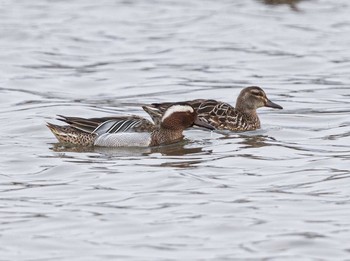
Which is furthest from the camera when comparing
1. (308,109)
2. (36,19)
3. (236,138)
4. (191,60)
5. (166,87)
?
(36,19)

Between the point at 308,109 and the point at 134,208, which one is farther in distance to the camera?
the point at 308,109

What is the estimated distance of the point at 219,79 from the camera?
64.6 ft

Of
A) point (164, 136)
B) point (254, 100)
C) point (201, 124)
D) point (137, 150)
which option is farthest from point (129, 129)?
point (254, 100)

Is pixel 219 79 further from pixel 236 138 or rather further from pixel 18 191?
pixel 18 191

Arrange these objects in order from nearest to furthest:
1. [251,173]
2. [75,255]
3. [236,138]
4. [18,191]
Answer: [75,255]
[18,191]
[251,173]
[236,138]

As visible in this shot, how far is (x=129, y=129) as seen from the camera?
14.0 metres

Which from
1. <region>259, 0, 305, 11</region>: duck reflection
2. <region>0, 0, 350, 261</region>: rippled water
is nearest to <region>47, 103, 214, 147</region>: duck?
<region>0, 0, 350, 261</region>: rippled water

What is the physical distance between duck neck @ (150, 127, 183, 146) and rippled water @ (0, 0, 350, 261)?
0.16 m

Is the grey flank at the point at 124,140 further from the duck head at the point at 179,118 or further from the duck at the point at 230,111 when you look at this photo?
the duck at the point at 230,111

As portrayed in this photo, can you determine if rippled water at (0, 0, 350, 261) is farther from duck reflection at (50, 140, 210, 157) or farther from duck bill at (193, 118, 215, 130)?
duck bill at (193, 118, 215, 130)

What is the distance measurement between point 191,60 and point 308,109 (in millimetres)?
4877

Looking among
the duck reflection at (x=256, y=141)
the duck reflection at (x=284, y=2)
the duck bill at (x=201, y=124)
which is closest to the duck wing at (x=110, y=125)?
the duck bill at (x=201, y=124)

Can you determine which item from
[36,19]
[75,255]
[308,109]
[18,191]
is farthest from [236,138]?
[36,19]

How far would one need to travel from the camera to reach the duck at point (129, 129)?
14.0 m
